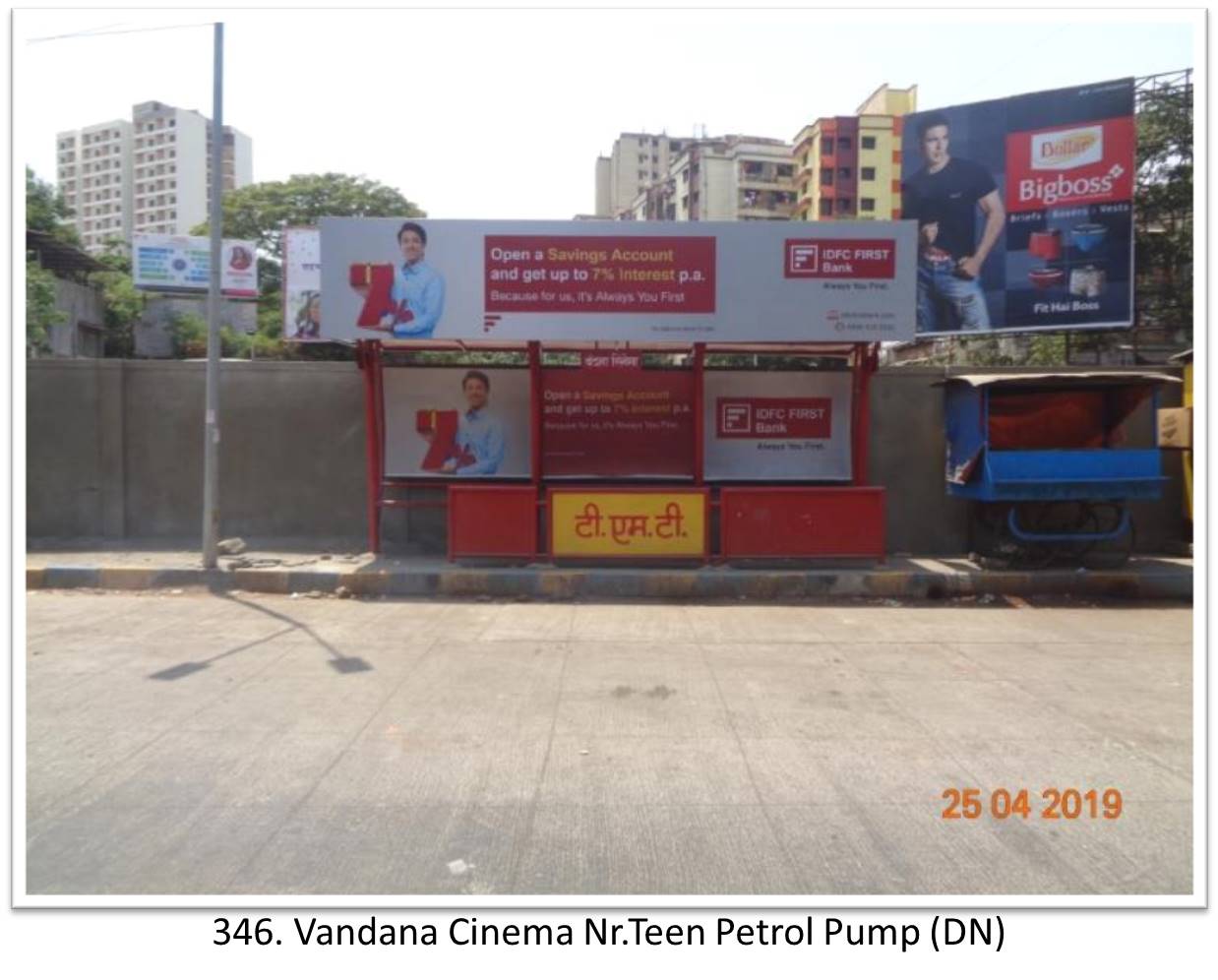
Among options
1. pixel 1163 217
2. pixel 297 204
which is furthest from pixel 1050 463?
pixel 297 204

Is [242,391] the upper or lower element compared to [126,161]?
lower

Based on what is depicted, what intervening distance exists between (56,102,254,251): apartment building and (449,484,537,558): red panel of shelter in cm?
12068

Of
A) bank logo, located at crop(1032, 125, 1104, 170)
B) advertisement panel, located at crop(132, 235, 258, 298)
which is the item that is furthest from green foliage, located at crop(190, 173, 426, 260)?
bank logo, located at crop(1032, 125, 1104, 170)

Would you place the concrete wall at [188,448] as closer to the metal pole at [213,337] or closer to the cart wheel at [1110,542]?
the metal pole at [213,337]

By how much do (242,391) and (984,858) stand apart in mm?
11607

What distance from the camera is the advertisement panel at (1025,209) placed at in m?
23.8

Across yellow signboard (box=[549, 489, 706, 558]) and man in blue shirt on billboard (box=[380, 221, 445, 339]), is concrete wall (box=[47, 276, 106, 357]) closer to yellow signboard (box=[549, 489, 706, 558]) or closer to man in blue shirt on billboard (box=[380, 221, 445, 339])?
man in blue shirt on billboard (box=[380, 221, 445, 339])

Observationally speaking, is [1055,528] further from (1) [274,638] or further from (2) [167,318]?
(2) [167,318]

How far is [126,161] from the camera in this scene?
13488cm

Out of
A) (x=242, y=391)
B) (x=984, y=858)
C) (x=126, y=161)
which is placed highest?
(x=126, y=161)

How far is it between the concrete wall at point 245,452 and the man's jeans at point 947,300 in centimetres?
1309
